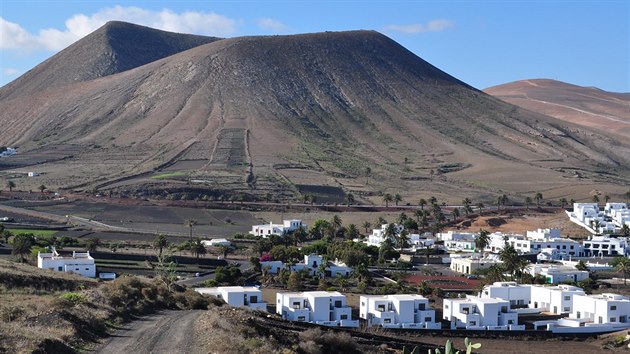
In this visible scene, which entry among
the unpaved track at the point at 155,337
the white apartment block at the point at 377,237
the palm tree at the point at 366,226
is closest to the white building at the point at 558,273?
the white apartment block at the point at 377,237

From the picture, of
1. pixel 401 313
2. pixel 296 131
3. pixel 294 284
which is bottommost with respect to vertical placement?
pixel 401 313

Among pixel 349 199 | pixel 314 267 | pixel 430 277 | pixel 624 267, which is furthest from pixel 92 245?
pixel 349 199

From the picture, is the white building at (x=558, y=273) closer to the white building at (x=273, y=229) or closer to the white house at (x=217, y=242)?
the white house at (x=217, y=242)

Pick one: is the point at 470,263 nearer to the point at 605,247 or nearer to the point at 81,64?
the point at 605,247

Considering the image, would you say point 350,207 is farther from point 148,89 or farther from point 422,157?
point 148,89

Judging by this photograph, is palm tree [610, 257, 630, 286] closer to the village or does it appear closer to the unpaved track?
the village

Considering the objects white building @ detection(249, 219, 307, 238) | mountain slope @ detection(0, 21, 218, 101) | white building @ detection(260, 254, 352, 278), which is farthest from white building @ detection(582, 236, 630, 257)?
mountain slope @ detection(0, 21, 218, 101)
